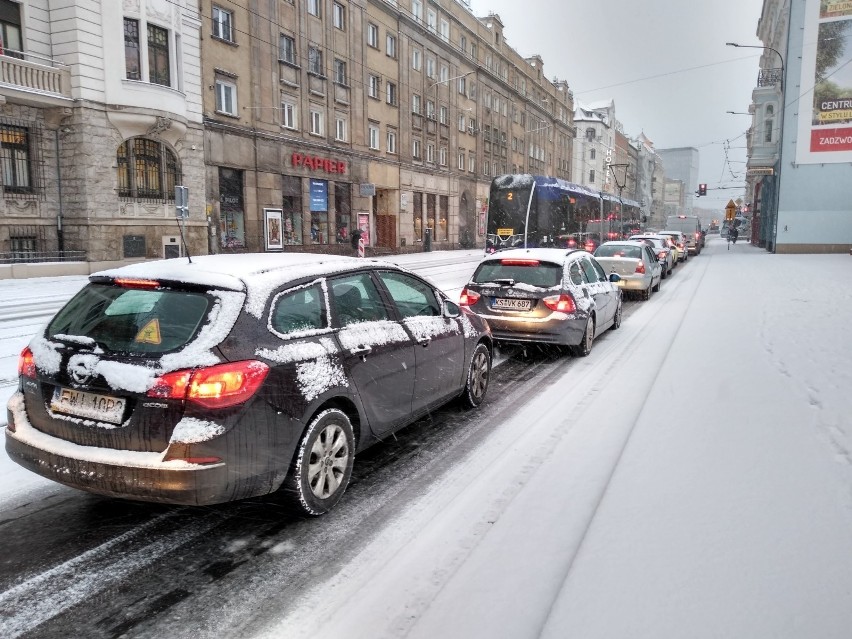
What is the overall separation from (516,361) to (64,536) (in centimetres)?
582

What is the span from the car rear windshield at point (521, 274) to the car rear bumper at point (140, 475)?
5311 millimetres

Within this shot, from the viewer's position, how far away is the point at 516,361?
8.29 meters

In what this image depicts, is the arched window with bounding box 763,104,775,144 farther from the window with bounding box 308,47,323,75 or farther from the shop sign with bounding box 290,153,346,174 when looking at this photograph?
the window with bounding box 308,47,323,75

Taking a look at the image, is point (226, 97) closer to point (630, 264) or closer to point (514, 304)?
point (630, 264)

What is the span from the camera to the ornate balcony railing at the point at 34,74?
723 inches

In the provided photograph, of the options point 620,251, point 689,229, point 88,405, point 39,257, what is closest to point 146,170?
point 39,257

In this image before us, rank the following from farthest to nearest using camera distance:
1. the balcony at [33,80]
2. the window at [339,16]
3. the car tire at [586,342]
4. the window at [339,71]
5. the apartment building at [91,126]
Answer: the window at [339,71] → the window at [339,16] → the apartment building at [91,126] → the balcony at [33,80] → the car tire at [586,342]

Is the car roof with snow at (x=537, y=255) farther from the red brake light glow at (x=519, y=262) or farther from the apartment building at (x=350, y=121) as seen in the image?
the apartment building at (x=350, y=121)

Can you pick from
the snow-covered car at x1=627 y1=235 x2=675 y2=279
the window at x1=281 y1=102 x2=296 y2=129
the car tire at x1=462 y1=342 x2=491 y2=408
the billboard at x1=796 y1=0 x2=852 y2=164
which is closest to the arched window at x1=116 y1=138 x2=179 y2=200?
the window at x1=281 y1=102 x2=296 y2=129

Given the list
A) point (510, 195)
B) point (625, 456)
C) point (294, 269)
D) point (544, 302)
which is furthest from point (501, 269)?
point (510, 195)

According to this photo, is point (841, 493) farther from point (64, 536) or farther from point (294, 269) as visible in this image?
point (64, 536)

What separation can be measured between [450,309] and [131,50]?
21008 mm

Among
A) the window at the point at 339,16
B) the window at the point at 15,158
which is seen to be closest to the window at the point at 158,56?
the window at the point at 15,158

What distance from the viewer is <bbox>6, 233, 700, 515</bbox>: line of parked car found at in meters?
3.14
